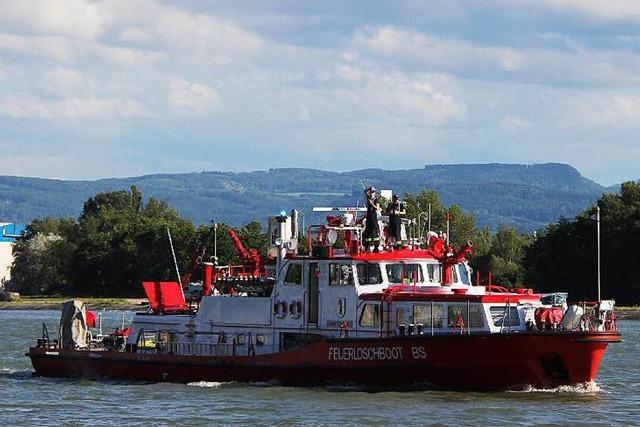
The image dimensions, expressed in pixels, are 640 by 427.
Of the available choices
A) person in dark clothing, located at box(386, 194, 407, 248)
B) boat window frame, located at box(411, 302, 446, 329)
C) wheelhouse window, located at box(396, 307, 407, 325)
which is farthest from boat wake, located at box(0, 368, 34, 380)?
boat window frame, located at box(411, 302, 446, 329)

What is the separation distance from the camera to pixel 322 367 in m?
43.0

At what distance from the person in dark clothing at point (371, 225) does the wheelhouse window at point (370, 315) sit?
6.51ft

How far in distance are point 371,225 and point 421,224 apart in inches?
1518

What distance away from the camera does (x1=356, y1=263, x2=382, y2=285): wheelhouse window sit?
4403cm

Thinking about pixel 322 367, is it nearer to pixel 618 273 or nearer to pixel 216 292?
pixel 216 292

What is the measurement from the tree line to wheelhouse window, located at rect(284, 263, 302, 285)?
38520 millimetres

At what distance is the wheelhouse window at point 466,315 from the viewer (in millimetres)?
41688

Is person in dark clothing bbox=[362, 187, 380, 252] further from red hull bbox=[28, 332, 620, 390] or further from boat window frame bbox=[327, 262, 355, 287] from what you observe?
red hull bbox=[28, 332, 620, 390]

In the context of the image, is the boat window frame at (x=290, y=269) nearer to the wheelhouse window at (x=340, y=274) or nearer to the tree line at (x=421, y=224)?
the wheelhouse window at (x=340, y=274)

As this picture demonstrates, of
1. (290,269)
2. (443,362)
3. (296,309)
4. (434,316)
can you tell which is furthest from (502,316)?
(290,269)

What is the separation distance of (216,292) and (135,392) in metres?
4.47

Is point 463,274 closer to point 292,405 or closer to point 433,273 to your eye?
point 433,273

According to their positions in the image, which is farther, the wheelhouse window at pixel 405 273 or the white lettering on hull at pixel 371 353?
the wheelhouse window at pixel 405 273

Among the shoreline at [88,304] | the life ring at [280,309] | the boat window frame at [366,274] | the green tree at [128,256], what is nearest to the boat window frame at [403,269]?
the boat window frame at [366,274]
